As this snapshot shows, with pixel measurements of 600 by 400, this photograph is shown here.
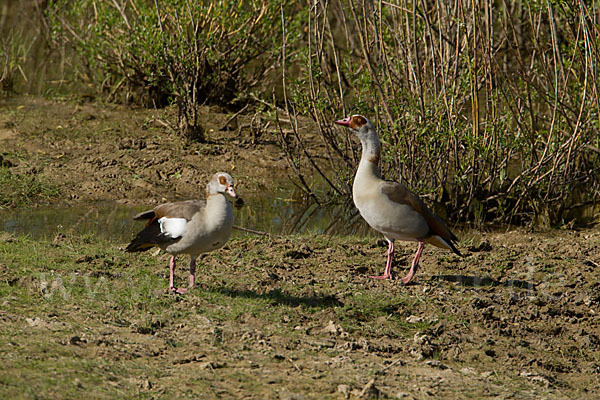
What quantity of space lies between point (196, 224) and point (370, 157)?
184cm

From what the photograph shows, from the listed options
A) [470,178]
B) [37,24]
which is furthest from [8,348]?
[37,24]

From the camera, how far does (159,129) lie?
11.8 meters

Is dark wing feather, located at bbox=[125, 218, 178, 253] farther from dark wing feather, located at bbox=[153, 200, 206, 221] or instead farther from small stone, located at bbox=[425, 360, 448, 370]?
small stone, located at bbox=[425, 360, 448, 370]

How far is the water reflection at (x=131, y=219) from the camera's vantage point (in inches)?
328

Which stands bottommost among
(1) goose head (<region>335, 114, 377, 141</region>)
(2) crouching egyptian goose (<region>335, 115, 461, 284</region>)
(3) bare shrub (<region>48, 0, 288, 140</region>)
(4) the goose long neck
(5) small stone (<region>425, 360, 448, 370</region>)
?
(5) small stone (<region>425, 360, 448, 370</region>)

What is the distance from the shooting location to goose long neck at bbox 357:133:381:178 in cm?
685

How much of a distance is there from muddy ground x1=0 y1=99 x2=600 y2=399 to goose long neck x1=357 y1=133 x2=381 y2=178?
843mm

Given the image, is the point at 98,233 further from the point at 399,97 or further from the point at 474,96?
the point at 474,96

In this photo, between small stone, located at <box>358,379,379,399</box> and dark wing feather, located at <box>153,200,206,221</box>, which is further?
dark wing feather, located at <box>153,200,206,221</box>

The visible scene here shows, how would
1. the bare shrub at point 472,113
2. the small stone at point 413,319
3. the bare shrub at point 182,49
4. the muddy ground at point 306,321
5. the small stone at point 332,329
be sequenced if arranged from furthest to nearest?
the bare shrub at point 182,49
the bare shrub at point 472,113
the small stone at point 413,319
the small stone at point 332,329
the muddy ground at point 306,321

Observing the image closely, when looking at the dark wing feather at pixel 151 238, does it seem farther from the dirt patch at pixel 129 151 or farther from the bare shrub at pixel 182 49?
the bare shrub at pixel 182 49

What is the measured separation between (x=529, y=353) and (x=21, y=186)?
239 inches

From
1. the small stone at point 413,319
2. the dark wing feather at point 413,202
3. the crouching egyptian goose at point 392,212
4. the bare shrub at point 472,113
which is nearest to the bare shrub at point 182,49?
the bare shrub at point 472,113

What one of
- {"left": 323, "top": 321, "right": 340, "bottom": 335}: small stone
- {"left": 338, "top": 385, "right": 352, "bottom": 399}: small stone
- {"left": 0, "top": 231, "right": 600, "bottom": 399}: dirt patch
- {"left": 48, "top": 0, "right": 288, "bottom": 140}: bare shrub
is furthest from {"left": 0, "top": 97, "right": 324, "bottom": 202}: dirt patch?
{"left": 338, "top": 385, "right": 352, "bottom": 399}: small stone
